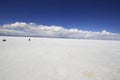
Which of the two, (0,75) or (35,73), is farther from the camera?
(35,73)

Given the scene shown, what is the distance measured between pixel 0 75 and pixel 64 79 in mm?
4576

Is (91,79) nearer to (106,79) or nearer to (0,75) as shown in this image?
(106,79)

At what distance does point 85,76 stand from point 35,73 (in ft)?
12.6

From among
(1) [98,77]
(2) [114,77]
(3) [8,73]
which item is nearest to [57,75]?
(1) [98,77]

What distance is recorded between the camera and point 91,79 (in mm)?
7668

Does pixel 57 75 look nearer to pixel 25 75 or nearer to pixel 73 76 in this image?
pixel 73 76

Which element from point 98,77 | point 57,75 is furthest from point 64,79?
point 98,77

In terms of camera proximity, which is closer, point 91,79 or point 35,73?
point 91,79

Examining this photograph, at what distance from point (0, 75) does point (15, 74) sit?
99 centimetres

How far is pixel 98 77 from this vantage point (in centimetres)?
→ 804

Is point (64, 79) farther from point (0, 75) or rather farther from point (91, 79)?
point (0, 75)

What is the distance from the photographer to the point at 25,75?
8.02m

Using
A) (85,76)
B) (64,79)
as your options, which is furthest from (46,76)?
(85,76)

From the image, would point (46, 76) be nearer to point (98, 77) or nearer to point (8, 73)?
point (8, 73)
